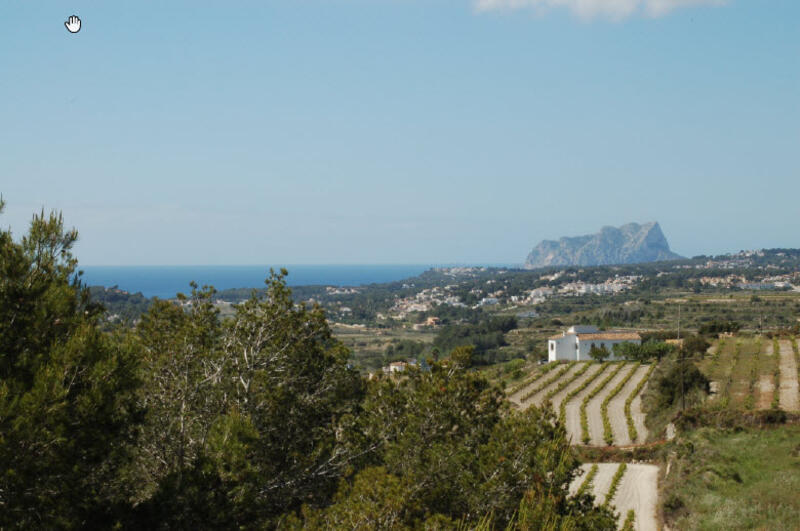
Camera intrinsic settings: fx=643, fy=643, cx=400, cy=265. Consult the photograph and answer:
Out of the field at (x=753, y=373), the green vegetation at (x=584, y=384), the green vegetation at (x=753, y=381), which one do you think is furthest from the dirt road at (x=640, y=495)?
the green vegetation at (x=584, y=384)

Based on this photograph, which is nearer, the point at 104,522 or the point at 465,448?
the point at 104,522

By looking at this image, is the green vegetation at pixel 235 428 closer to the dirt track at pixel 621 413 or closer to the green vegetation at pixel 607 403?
the green vegetation at pixel 607 403

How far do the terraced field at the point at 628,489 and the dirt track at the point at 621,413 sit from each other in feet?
9.63

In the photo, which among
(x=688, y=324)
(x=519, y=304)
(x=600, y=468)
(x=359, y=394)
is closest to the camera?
(x=359, y=394)

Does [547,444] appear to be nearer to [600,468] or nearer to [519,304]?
[600,468]

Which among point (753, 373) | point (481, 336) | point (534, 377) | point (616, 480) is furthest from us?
point (481, 336)

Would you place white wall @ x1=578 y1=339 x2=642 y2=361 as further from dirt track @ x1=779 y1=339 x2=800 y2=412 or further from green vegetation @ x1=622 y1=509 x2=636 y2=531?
green vegetation @ x1=622 y1=509 x2=636 y2=531

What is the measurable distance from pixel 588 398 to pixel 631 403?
1986 mm

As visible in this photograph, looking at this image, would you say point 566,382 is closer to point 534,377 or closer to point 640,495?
point 534,377

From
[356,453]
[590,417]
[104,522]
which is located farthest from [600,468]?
[104,522]

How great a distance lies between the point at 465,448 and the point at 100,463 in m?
4.11

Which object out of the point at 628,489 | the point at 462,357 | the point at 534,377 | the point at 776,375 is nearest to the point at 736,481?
the point at 628,489

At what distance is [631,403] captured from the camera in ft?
97.4

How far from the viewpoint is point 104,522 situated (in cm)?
603
